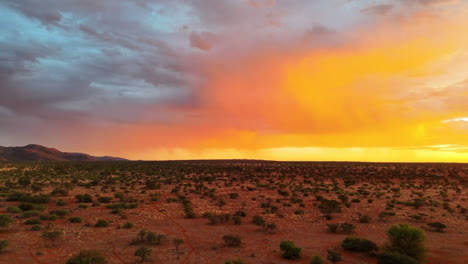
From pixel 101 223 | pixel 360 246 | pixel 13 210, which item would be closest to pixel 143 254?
pixel 101 223

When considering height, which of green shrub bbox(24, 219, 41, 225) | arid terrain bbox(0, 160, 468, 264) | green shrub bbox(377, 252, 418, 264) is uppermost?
green shrub bbox(377, 252, 418, 264)

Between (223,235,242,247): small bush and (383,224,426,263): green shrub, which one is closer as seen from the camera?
(383,224,426,263): green shrub

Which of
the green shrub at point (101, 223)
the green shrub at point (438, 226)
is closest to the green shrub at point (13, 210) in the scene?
the green shrub at point (101, 223)

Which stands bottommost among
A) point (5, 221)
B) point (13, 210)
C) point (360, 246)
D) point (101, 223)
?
point (360, 246)

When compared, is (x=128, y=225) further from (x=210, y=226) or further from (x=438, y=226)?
(x=438, y=226)

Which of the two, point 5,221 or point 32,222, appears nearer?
point 5,221

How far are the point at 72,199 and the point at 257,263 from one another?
24824 mm

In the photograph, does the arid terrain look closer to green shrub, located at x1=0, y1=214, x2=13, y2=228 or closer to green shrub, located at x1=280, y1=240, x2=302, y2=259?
green shrub, located at x1=280, y1=240, x2=302, y2=259

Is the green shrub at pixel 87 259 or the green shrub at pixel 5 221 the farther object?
the green shrub at pixel 5 221

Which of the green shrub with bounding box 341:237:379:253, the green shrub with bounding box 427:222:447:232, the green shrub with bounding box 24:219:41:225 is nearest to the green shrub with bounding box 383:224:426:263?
the green shrub with bounding box 341:237:379:253

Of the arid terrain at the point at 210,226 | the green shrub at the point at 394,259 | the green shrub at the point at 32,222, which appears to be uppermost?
the green shrub at the point at 394,259

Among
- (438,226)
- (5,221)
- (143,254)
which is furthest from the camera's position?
(438,226)

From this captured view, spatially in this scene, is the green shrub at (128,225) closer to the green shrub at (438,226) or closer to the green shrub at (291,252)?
the green shrub at (291,252)

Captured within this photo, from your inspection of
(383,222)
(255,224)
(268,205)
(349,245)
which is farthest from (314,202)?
(349,245)
